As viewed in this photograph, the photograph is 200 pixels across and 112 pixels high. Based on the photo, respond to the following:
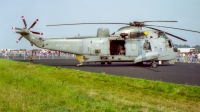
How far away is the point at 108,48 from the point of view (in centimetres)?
2197

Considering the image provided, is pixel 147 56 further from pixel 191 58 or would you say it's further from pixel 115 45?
pixel 191 58

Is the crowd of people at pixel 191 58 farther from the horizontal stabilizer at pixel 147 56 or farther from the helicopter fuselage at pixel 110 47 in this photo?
the horizontal stabilizer at pixel 147 56

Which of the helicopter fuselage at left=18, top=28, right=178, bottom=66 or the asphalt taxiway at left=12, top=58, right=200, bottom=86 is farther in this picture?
the helicopter fuselage at left=18, top=28, right=178, bottom=66

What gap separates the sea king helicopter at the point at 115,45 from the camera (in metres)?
21.4

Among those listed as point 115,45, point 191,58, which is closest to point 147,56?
point 115,45

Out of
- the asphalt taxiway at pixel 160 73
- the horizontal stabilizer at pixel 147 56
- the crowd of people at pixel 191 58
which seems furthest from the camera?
the crowd of people at pixel 191 58

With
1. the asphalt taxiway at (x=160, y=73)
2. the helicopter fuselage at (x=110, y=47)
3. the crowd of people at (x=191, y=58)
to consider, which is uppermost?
the helicopter fuselage at (x=110, y=47)

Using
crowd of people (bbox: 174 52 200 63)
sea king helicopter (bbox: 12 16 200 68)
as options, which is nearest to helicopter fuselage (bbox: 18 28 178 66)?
sea king helicopter (bbox: 12 16 200 68)

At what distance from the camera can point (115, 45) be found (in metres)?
23.0

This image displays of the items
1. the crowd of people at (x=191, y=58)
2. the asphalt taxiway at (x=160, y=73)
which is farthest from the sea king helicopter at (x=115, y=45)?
the crowd of people at (x=191, y=58)

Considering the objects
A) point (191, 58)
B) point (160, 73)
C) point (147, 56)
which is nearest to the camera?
point (160, 73)

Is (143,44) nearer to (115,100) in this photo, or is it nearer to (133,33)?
(133,33)

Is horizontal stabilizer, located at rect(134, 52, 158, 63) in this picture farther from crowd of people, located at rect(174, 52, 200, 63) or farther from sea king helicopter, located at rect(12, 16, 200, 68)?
crowd of people, located at rect(174, 52, 200, 63)

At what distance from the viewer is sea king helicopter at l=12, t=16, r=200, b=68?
70.3 ft
